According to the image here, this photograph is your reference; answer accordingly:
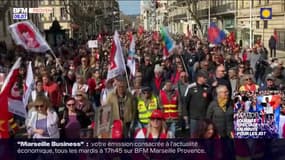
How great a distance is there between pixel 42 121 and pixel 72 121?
2.08 ft

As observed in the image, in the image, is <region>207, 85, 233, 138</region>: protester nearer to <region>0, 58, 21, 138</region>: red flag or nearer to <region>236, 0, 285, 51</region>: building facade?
<region>0, 58, 21, 138</region>: red flag

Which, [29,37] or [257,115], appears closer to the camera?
[257,115]

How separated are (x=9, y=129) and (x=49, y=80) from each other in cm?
421

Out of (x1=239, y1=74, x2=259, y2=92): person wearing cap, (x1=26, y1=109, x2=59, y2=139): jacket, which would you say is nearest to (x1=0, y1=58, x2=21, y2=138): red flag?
(x1=26, y1=109, x2=59, y2=139): jacket

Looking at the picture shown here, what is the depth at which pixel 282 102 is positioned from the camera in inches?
345

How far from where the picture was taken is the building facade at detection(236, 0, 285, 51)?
4164 cm

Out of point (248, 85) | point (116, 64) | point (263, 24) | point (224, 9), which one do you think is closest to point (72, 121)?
point (116, 64)

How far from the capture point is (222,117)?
795cm

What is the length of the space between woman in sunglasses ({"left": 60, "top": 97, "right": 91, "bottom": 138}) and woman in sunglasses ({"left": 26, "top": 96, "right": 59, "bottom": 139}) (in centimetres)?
20

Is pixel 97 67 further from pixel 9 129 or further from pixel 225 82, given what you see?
pixel 9 129

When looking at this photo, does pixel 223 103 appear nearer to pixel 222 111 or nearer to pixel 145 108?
pixel 222 111

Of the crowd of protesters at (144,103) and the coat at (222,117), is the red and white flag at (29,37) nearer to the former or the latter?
the crowd of protesters at (144,103)

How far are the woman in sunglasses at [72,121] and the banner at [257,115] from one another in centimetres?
223

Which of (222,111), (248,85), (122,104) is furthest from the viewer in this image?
(248,85)
